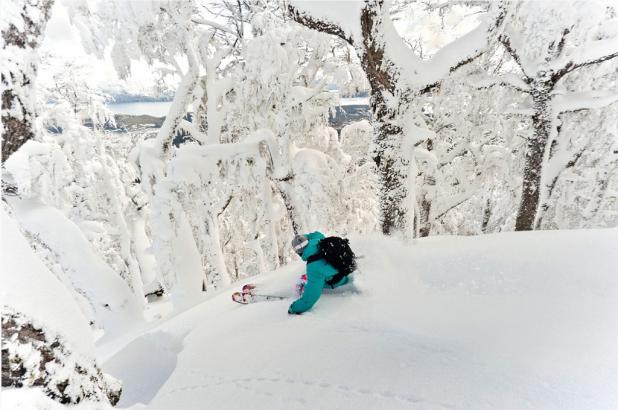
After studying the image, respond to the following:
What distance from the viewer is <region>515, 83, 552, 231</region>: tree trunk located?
6.48 meters

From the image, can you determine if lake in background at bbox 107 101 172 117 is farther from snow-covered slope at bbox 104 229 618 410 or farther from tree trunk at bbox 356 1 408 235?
snow-covered slope at bbox 104 229 618 410

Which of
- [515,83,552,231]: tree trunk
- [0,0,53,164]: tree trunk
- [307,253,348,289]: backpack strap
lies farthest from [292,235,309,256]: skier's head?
[515,83,552,231]: tree trunk

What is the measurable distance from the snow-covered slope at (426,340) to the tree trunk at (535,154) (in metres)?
3.34

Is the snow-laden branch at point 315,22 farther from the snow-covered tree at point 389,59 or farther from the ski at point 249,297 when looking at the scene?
the ski at point 249,297

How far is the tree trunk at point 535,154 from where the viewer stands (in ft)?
21.2

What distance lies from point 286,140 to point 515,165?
7959 mm

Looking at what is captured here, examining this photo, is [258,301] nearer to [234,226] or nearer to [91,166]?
[234,226]

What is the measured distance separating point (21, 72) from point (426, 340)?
5.78m

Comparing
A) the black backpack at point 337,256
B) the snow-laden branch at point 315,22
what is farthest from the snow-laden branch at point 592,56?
the black backpack at point 337,256

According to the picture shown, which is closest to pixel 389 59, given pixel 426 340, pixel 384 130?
pixel 384 130

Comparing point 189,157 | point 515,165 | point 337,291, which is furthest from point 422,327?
point 515,165

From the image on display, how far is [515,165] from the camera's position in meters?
10.8

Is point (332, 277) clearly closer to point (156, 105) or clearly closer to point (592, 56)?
point (592, 56)

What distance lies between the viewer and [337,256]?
12.1ft
